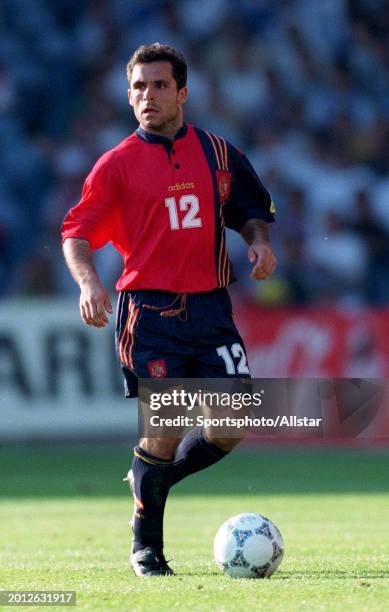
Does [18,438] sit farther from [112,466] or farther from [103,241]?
[103,241]

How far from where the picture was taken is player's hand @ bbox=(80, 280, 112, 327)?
18.0 ft

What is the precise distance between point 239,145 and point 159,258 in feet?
33.7

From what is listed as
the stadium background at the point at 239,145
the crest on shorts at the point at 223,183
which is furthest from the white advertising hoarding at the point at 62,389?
the crest on shorts at the point at 223,183

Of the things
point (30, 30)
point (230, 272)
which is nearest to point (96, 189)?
point (230, 272)

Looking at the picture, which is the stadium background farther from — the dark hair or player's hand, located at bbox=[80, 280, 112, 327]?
player's hand, located at bbox=[80, 280, 112, 327]

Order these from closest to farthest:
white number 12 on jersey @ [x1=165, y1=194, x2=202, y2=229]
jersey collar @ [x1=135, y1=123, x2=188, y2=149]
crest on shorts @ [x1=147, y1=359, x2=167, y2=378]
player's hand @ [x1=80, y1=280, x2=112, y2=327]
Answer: player's hand @ [x1=80, y1=280, x2=112, y2=327] → crest on shorts @ [x1=147, y1=359, x2=167, y2=378] → white number 12 on jersey @ [x1=165, y1=194, x2=202, y2=229] → jersey collar @ [x1=135, y1=123, x2=188, y2=149]

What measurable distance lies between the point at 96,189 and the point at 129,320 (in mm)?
586

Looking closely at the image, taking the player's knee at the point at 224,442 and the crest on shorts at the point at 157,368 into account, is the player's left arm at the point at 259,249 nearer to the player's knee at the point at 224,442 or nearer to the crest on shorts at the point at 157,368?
the crest on shorts at the point at 157,368

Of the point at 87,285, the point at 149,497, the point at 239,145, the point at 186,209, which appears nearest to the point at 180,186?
the point at 186,209

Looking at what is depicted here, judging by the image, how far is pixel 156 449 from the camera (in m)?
5.95

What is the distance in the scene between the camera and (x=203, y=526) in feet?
26.9

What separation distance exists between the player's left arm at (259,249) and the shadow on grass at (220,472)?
4.15 m

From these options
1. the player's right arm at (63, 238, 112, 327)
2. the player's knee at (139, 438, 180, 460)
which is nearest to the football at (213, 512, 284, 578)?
the player's knee at (139, 438, 180, 460)

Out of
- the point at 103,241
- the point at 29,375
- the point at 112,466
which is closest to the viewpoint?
the point at 103,241
